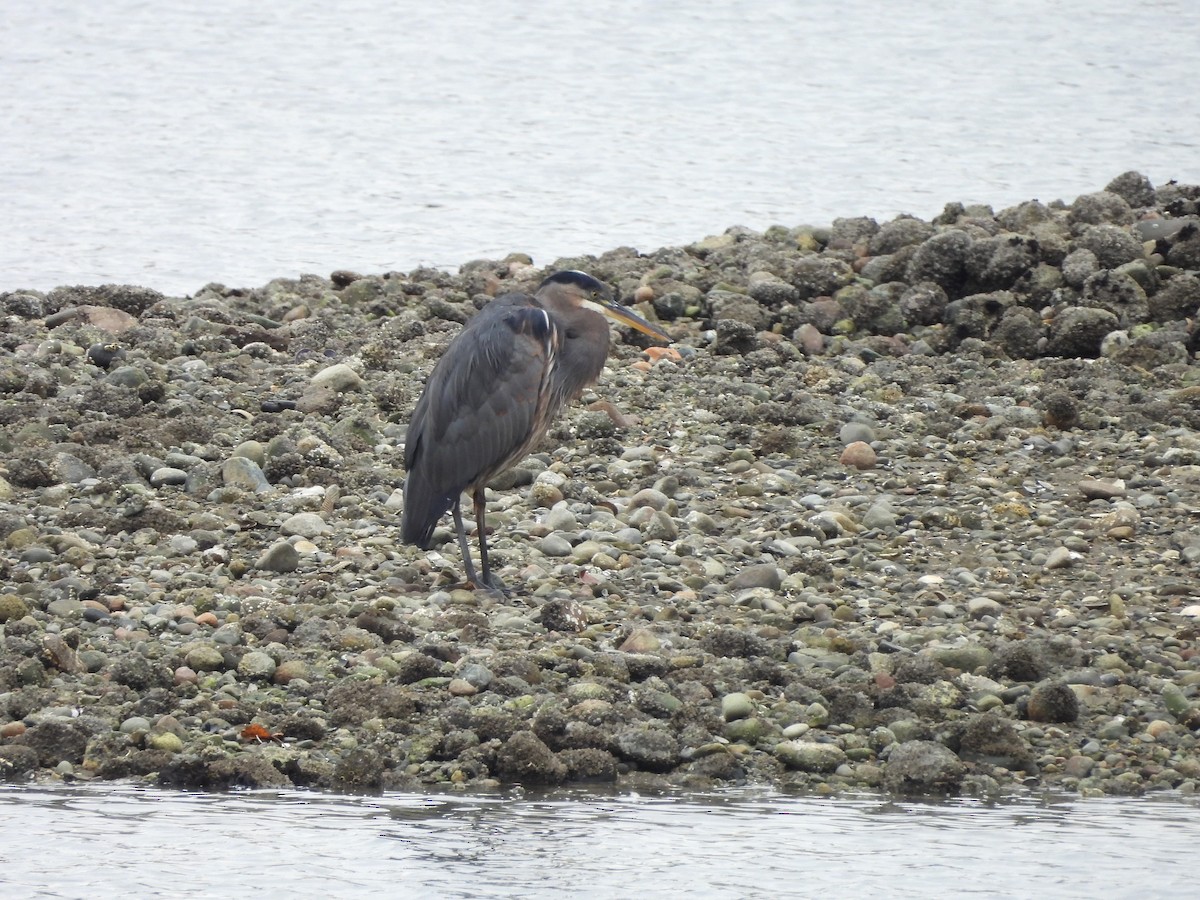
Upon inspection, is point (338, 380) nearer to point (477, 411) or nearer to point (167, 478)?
point (167, 478)

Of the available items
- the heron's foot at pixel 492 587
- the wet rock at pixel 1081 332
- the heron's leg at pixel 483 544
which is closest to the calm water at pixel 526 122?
the wet rock at pixel 1081 332

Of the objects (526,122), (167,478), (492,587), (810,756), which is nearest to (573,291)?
(492,587)

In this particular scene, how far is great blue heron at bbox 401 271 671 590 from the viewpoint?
8508 mm

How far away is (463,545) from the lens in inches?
335

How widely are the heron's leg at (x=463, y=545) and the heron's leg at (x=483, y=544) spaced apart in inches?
1.0

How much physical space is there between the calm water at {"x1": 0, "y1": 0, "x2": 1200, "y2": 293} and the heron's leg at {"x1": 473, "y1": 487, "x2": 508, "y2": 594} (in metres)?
8.17

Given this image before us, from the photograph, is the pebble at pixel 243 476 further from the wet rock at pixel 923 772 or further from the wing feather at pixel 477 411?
the wet rock at pixel 923 772

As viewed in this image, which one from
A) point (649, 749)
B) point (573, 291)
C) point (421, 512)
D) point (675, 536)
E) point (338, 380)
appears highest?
point (573, 291)

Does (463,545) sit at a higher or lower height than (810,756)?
higher

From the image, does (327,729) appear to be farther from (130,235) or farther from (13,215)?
(13,215)

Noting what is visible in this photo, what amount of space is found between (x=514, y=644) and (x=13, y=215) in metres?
13.9

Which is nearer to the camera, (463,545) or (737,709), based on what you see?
(737,709)

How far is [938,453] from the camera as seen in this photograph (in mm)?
9930

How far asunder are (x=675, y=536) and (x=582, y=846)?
3054 mm
